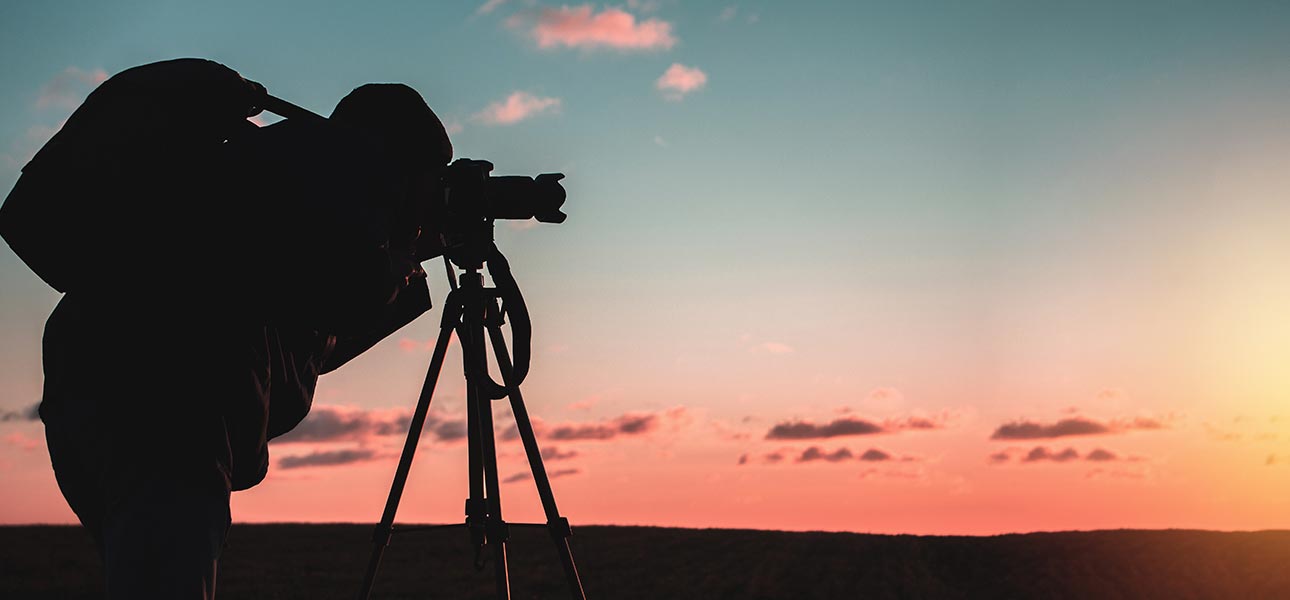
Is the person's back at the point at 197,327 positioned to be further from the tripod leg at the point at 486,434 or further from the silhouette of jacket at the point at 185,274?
the tripod leg at the point at 486,434

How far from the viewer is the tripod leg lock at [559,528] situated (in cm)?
406

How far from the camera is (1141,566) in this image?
20.0m

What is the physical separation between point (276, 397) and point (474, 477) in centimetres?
157

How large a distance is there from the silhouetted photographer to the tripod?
4.19 feet

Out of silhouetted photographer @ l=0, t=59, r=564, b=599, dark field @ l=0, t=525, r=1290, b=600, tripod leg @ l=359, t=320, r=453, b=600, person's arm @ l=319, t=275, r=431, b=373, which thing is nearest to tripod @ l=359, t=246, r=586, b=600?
tripod leg @ l=359, t=320, r=453, b=600

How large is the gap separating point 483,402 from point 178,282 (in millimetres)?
1817

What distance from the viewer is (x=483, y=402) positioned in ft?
13.9

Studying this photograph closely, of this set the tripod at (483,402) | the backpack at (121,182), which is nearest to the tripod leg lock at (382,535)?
the tripod at (483,402)

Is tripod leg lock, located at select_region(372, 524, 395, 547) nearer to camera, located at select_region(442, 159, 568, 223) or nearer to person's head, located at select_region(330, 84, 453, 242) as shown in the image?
camera, located at select_region(442, 159, 568, 223)

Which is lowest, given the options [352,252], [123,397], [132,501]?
[132,501]

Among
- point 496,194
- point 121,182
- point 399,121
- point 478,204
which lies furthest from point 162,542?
point 496,194

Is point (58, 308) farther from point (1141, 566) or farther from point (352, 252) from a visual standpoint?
point (1141, 566)

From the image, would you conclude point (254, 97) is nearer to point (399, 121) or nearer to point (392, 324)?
point (399, 121)

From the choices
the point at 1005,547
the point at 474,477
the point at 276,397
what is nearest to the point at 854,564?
the point at 1005,547
